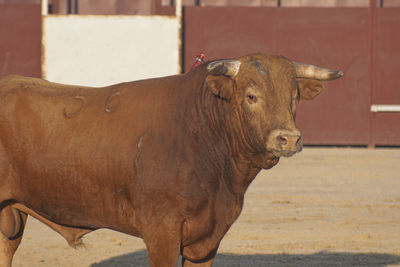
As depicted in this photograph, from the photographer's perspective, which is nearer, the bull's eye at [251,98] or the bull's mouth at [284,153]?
the bull's mouth at [284,153]

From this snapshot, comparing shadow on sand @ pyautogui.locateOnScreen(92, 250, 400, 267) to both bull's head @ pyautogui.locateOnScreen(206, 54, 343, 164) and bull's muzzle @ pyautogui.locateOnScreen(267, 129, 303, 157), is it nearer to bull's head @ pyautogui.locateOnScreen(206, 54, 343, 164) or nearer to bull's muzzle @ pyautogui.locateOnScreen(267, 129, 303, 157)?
bull's head @ pyautogui.locateOnScreen(206, 54, 343, 164)

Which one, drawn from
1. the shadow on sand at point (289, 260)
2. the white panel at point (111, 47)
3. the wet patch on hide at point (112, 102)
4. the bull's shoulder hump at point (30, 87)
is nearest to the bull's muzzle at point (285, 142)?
the wet patch on hide at point (112, 102)

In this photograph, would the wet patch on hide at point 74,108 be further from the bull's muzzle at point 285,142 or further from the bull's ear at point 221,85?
the bull's muzzle at point 285,142

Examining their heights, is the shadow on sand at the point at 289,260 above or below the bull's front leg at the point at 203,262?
below

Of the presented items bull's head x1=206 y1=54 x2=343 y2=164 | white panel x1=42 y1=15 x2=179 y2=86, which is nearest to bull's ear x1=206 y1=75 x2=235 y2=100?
bull's head x1=206 y1=54 x2=343 y2=164

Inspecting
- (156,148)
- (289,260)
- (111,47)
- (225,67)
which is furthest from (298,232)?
(111,47)

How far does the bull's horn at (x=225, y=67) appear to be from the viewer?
427 cm

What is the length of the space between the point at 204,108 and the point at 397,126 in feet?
35.0

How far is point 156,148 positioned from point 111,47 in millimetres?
10493

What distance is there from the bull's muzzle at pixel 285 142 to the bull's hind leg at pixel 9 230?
1789 millimetres

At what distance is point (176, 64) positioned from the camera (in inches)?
577

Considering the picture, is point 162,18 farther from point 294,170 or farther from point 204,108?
point 204,108

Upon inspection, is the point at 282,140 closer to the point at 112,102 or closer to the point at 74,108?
the point at 112,102

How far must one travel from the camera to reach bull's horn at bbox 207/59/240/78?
4.27 meters
